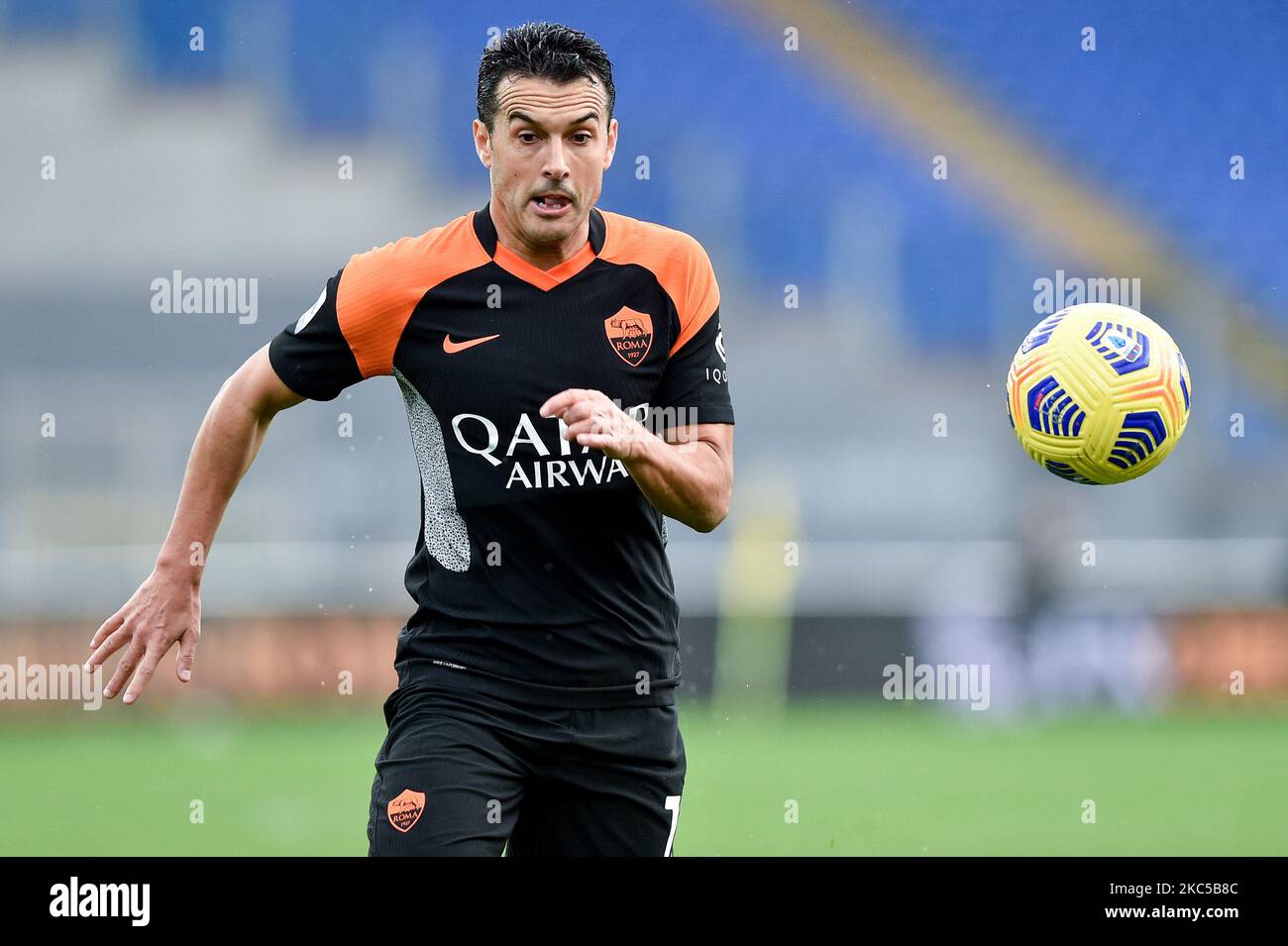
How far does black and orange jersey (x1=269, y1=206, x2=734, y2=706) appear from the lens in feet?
11.8

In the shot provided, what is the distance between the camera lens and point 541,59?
11.9 ft

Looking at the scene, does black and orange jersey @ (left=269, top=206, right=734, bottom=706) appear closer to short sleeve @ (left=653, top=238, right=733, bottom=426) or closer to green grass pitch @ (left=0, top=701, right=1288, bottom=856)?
short sleeve @ (left=653, top=238, right=733, bottom=426)

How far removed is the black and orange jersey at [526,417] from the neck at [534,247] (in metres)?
0.01

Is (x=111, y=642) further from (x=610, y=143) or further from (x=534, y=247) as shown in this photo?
(x=610, y=143)

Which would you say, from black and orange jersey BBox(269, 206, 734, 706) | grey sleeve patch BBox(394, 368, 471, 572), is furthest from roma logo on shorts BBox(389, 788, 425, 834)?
grey sleeve patch BBox(394, 368, 471, 572)

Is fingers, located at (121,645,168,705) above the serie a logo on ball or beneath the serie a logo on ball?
beneath

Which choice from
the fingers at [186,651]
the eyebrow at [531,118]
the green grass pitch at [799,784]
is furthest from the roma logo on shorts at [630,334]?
the green grass pitch at [799,784]

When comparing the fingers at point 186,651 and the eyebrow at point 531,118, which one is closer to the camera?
the eyebrow at point 531,118

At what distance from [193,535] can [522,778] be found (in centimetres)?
102

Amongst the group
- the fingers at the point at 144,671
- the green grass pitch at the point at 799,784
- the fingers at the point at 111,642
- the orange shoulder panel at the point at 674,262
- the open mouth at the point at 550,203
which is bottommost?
the green grass pitch at the point at 799,784

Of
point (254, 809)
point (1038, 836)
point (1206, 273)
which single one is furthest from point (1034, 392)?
point (1206, 273)

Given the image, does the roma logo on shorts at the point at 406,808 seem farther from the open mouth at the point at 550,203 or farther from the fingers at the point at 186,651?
the open mouth at the point at 550,203

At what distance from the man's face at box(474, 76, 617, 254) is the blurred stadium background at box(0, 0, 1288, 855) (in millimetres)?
4676

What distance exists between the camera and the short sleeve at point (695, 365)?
3739mm
